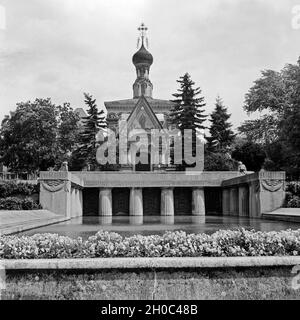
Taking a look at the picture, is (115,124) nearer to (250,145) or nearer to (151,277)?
(250,145)

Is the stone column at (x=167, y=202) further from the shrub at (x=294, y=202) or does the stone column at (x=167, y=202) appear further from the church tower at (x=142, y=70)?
the church tower at (x=142, y=70)

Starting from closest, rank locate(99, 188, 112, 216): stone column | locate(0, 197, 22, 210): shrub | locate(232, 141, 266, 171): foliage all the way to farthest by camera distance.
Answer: locate(0, 197, 22, 210): shrub < locate(99, 188, 112, 216): stone column < locate(232, 141, 266, 171): foliage

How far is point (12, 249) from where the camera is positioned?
6.52 metres

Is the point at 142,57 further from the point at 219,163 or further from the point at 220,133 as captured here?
the point at 219,163

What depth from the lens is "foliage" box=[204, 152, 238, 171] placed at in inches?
1553

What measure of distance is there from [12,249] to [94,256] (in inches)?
49.6

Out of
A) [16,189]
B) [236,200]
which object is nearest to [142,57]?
[236,200]

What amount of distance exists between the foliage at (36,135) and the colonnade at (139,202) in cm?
998

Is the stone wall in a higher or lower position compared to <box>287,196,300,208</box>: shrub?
lower

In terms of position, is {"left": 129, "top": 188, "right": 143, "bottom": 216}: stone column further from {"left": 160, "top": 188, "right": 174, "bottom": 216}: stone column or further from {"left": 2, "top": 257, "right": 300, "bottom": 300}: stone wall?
{"left": 2, "top": 257, "right": 300, "bottom": 300}: stone wall

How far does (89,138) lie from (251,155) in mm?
17328

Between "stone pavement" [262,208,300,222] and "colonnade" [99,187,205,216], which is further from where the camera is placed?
"colonnade" [99,187,205,216]

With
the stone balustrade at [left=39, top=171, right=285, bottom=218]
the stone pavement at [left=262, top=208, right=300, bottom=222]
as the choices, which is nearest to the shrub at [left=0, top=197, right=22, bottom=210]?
the stone balustrade at [left=39, top=171, right=285, bottom=218]

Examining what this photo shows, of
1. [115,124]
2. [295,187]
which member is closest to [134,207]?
[295,187]
